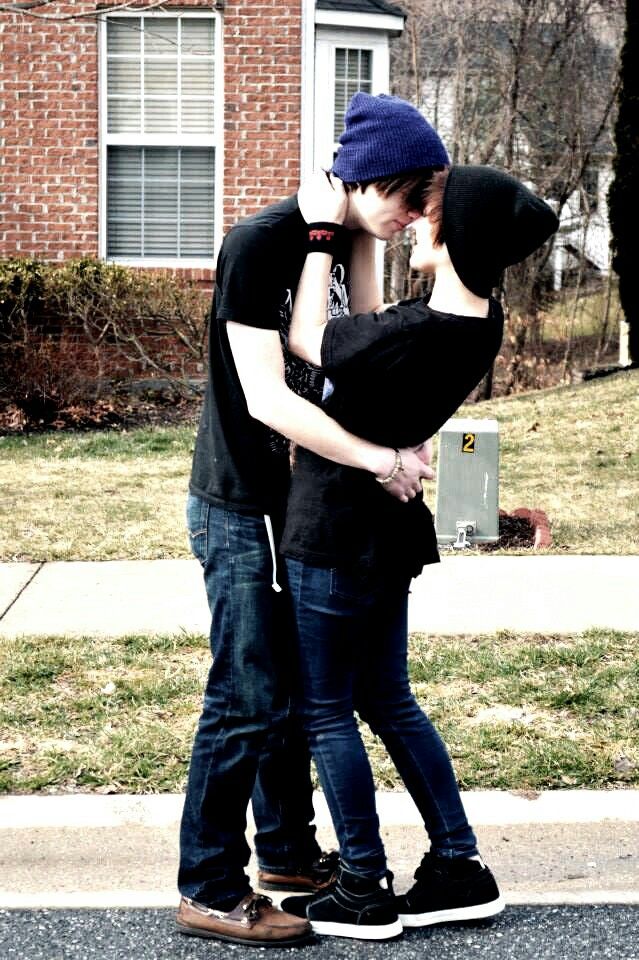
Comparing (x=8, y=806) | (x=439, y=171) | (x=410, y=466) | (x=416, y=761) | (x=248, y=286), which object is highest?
(x=439, y=171)

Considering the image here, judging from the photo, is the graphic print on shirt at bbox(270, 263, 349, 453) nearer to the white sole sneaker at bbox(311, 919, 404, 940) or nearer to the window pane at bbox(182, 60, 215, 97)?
the white sole sneaker at bbox(311, 919, 404, 940)

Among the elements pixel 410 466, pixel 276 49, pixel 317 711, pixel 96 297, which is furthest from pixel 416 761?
pixel 276 49

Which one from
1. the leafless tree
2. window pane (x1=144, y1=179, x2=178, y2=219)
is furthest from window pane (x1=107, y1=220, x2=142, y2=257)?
the leafless tree

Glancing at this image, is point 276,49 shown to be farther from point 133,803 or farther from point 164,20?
point 133,803

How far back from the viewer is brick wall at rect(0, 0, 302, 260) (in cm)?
1157

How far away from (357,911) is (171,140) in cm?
982

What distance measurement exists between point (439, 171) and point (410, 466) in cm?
65

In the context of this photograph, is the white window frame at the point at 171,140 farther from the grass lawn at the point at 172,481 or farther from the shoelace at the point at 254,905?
the shoelace at the point at 254,905

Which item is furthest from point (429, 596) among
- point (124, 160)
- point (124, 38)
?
point (124, 38)

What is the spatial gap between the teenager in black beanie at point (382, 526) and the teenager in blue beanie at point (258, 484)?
0.17 ft

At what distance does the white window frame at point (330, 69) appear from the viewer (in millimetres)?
11766

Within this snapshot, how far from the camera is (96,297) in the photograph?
36.5 ft

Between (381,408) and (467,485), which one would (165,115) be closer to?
(467,485)

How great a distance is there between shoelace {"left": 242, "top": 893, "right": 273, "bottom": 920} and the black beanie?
155 cm
